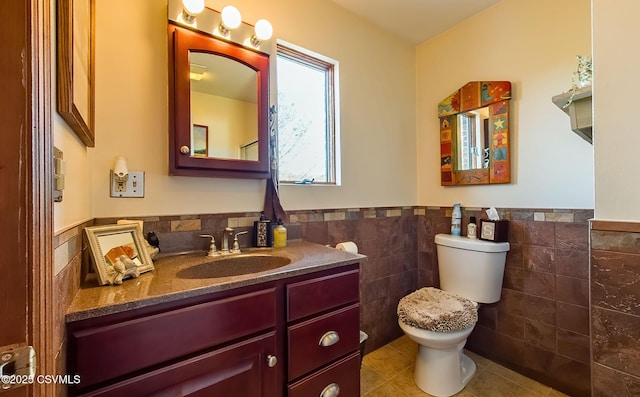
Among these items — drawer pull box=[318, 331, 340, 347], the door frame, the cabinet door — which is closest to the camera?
the door frame

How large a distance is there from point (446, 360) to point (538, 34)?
6.43 ft

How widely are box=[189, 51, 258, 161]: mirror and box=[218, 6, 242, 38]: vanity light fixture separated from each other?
125 mm

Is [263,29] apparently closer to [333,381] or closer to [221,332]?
[221,332]

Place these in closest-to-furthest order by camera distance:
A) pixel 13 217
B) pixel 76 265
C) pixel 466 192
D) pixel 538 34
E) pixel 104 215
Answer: pixel 13 217, pixel 76 265, pixel 104 215, pixel 538 34, pixel 466 192

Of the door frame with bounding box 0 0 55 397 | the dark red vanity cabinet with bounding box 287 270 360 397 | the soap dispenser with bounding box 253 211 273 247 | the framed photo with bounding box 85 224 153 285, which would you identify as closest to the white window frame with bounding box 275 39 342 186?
the soap dispenser with bounding box 253 211 273 247

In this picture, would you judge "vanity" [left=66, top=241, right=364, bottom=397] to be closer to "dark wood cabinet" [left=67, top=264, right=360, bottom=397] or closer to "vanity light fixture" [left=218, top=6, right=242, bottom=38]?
"dark wood cabinet" [left=67, top=264, right=360, bottom=397]

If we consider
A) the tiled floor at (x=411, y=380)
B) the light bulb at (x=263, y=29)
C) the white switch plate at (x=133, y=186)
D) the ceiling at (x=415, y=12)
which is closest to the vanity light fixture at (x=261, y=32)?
the light bulb at (x=263, y=29)

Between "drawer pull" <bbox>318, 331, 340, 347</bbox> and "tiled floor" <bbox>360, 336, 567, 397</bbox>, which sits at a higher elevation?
"drawer pull" <bbox>318, 331, 340, 347</bbox>

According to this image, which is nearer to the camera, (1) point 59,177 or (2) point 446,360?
(1) point 59,177

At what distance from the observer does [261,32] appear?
1380 millimetres

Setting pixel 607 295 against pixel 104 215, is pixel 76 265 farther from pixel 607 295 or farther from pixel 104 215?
pixel 607 295

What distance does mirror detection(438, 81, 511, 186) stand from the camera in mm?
1722

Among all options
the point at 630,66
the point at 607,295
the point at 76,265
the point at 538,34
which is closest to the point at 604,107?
the point at 630,66

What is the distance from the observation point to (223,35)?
1.31m
